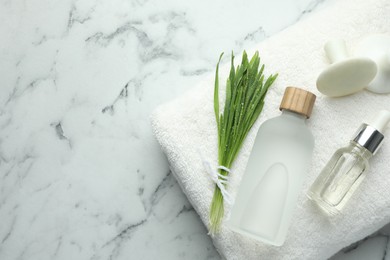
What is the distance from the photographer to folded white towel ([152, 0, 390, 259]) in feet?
2.95

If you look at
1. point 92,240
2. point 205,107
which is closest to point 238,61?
point 205,107

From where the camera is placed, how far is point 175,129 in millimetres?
937

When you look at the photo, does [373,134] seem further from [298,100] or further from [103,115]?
[103,115]

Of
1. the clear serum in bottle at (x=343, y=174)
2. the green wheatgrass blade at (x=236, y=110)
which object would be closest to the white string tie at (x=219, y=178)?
the green wheatgrass blade at (x=236, y=110)

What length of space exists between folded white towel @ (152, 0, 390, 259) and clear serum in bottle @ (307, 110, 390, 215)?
0.02 metres

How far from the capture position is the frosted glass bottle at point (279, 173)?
0.87m

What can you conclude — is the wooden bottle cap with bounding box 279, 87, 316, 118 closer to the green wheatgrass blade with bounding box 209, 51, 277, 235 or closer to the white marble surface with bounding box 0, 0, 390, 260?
the green wheatgrass blade with bounding box 209, 51, 277, 235

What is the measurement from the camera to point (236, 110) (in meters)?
0.92

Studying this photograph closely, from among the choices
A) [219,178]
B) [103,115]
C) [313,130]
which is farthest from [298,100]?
[103,115]

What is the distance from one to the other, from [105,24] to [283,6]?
381 millimetres

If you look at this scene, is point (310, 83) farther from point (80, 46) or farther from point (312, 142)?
point (80, 46)

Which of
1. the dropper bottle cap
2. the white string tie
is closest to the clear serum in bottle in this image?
the dropper bottle cap

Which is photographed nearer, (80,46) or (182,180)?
(182,180)

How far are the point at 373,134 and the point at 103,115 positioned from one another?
0.54 metres
